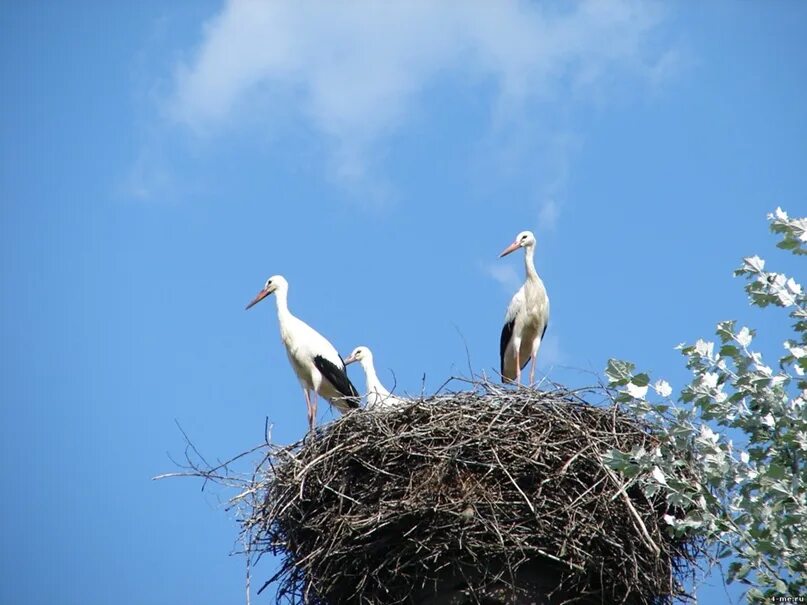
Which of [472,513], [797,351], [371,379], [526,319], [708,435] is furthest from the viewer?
[526,319]

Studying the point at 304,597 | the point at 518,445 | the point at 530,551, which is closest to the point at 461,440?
the point at 518,445

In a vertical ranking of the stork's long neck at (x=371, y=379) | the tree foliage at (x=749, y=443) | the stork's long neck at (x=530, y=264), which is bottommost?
the tree foliage at (x=749, y=443)

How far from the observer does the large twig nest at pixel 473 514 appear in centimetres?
761

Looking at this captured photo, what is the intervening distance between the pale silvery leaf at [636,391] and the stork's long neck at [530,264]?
6808 millimetres

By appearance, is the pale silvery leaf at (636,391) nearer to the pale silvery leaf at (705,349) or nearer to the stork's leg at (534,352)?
the pale silvery leaf at (705,349)

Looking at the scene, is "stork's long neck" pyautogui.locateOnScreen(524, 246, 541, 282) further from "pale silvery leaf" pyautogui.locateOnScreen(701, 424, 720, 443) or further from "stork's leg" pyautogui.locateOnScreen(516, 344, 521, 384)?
"pale silvery leaf" pyautogui.locateOnScreen(701, 424, 720, 443)

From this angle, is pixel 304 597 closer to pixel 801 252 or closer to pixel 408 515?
pixel 408 515

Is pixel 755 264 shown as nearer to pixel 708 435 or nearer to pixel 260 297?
pixel 708 435

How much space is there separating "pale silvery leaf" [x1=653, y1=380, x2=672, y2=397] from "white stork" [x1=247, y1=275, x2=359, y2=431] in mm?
6519

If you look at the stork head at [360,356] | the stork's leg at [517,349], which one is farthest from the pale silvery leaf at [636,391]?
the stork's leg at [517,349]

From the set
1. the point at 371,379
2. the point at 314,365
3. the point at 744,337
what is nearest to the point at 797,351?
the point at 744,337

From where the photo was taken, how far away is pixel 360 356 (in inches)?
499

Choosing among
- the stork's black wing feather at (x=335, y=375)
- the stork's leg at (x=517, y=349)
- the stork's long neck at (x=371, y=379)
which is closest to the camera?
the stork's long neck at (x=371, y=379)

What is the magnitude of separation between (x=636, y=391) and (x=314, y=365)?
6926mm
